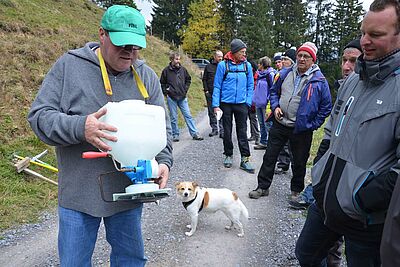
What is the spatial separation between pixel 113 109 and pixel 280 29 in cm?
4758

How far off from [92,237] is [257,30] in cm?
4244

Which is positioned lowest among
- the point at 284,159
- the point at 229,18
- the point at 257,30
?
the point at 284,159

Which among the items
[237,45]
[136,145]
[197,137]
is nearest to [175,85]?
[197,137]

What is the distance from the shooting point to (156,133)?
1882 mm

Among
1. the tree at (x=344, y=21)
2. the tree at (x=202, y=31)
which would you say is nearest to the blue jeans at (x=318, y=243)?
the tree at (x=202, y=31)

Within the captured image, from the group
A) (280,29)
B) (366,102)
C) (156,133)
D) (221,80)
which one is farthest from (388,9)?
(280,29)

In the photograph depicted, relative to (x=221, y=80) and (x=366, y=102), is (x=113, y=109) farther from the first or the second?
(x=221, y=80)

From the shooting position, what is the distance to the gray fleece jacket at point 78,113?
1842 millimetres

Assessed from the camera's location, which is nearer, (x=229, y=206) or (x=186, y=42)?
(x=229, y=206)

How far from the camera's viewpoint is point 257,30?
4166cm

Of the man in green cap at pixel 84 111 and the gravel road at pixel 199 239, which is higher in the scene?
the man in green cap at pixel 84 111

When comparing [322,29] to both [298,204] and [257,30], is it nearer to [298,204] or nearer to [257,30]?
[257,30]

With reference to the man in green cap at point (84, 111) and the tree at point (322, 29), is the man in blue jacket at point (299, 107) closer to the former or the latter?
the man in green cap at point (84, 111)

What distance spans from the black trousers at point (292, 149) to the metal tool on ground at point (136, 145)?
3.46 meters
